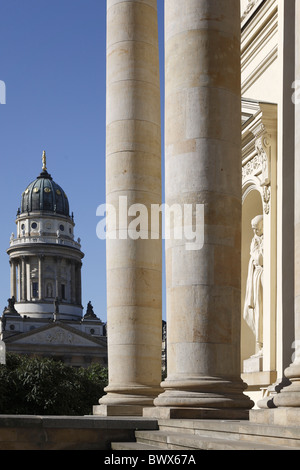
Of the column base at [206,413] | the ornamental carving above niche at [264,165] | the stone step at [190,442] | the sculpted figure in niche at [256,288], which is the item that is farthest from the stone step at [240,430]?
the ornamental carving above niche at [264,165]

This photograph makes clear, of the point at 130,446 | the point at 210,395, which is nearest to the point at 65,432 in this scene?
the point at 130,446

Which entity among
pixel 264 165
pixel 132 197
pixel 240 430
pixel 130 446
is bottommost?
pixel 130 446

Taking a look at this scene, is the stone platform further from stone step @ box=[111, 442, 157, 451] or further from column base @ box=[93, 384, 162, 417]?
column base @ box=[93, 384, 162, 417]

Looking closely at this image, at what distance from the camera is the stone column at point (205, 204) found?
2730 centimetres

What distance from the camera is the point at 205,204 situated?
90.6 ft

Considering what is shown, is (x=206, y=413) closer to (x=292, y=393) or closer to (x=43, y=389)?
(x=292, y=393)

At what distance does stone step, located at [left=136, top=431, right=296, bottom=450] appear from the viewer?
2064 cm

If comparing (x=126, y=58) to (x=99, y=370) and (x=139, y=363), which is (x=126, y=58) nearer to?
(x=139, y=363)

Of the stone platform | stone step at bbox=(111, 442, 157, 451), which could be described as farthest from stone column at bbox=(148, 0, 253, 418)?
stone step at bbox=(111, 442, 157, 451)

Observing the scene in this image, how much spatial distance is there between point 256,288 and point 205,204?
693 inches

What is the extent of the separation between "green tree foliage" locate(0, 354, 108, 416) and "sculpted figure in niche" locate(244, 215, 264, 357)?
8175 centimetres

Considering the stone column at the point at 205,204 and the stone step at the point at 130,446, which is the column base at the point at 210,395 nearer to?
the stone column at the point at 205,204

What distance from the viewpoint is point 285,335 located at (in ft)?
116

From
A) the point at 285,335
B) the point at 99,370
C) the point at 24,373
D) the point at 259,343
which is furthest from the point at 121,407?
the point at 99,370
